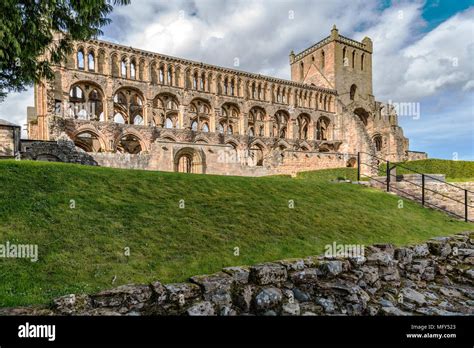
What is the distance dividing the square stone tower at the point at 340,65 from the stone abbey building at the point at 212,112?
0.60 feet

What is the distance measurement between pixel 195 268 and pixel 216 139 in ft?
104

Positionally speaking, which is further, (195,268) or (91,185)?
(91,185)

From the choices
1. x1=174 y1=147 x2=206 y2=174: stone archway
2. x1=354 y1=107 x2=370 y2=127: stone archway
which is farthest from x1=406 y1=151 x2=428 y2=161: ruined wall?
x1=174 y1=147 x2=206 y2=174: stone archway

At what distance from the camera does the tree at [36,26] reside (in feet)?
28.3

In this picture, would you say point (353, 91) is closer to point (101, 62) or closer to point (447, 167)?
point (447, 167)

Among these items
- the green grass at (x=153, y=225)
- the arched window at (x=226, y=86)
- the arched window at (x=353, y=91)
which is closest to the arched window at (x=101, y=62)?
the arched window at (x=226, y=86)

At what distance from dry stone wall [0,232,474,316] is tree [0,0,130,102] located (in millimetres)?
8060

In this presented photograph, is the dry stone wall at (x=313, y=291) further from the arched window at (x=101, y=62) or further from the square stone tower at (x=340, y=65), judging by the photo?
the square stone tower at (x=340, y=65)

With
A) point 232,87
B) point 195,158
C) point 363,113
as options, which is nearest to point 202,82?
point 232,87

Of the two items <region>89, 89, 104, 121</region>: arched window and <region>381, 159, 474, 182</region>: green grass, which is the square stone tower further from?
<region>89, 89, 104, 121</region>: arched window

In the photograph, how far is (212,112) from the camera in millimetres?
40594

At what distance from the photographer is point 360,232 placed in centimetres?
863
